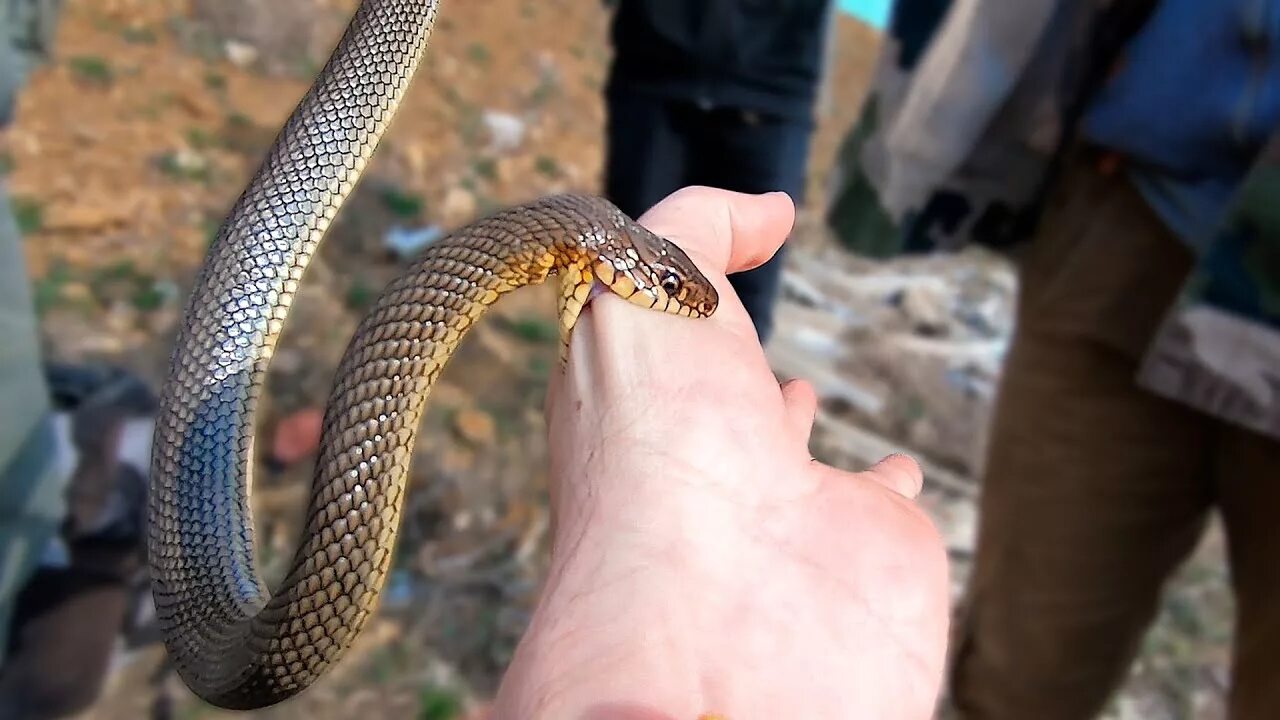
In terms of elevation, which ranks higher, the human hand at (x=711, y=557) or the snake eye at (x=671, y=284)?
the snake eye at (x=671, y=284)

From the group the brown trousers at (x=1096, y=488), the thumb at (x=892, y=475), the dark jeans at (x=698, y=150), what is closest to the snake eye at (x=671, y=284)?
the thumb at (x=892, y=475)

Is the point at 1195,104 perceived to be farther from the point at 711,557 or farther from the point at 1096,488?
the point at 711,557

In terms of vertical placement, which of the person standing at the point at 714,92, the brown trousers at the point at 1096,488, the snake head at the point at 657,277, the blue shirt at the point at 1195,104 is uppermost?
the blue shirt at the point at 1195,104

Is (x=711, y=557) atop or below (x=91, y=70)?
atop

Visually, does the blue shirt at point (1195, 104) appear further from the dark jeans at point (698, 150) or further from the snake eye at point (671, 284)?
the snake eye at point (671, 284)

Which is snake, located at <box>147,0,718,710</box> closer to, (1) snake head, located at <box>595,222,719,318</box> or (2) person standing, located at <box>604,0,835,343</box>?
(1) snake head, located at <box>595,222,719,318</box>

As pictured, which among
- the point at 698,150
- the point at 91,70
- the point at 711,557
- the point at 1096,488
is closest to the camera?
the point at 711,557

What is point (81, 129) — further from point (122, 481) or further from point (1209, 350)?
point (1209, 350)

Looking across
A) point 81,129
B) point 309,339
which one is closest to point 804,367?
point 309,339

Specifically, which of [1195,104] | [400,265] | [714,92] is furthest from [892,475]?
[400,265]
